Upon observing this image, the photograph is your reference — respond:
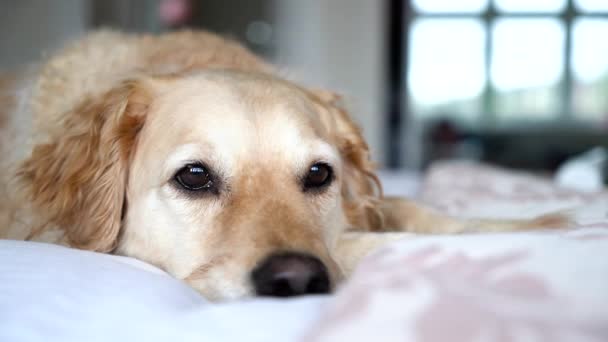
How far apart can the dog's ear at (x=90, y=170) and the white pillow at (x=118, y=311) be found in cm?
52

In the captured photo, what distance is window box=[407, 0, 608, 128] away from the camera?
10789mm

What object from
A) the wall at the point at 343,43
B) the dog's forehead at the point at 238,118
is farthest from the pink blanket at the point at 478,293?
the wall at the point at 343,43

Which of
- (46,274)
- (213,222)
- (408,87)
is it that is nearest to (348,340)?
(46,274)

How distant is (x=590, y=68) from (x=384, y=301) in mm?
12290

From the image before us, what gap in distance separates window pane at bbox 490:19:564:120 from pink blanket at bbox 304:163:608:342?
1117 centimetres

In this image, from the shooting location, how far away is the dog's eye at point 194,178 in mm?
1330

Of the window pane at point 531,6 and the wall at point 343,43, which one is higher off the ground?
the window pane at point 531,6

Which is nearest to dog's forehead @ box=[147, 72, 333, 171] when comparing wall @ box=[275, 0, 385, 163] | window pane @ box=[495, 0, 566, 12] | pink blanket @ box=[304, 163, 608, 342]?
pink blanket @ box=[304, 163, 608, 342]

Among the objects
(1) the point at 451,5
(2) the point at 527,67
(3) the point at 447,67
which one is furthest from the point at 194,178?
(2) the point at 527,67

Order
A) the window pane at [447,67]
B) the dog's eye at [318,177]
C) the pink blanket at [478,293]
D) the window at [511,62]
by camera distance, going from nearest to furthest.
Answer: the pink blanket at [478,293]
the dog's eye at [318,177]
the window pane at [447,67]
the window at [511,62]

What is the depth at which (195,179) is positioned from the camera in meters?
1.34

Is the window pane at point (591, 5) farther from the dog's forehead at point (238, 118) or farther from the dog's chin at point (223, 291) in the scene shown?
the dog's chin at point (223, 291)

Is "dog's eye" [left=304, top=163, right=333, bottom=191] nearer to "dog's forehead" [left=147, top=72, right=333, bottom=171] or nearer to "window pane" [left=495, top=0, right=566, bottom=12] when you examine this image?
"dog's forehead" [left=147, top=72, right=333, bottom=171]

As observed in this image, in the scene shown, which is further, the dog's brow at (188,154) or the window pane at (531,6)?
the window pane at (531,6)
